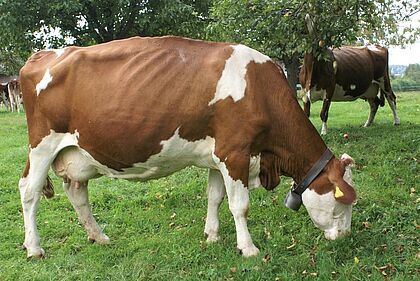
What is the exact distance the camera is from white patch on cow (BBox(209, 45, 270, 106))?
4.60 metres

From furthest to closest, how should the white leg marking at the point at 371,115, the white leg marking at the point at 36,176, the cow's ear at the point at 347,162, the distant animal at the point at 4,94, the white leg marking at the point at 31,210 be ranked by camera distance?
the distant animal at the point at 4,94
the white leg marking at the point at 371,115
the white leg marking at the point at 31,210
the white leg marking at the point at 36,176
the cow's ear at the point at 347,162

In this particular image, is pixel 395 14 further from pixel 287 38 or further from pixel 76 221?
pixel 76 221

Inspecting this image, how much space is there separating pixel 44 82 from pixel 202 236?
2.15m

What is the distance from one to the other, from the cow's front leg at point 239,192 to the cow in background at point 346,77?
500 centimetres

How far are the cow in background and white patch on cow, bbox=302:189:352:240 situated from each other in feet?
15.8

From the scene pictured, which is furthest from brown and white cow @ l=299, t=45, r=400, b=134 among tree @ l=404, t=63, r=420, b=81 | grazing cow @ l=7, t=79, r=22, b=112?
tree @ l=404, t=63, r=420, b=81

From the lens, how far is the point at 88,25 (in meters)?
15.6

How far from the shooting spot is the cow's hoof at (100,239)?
541 cm

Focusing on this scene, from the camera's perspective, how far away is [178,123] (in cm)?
465

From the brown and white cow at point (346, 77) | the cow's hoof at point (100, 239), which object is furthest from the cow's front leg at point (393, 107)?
the cow's hoof at point (100, 239)

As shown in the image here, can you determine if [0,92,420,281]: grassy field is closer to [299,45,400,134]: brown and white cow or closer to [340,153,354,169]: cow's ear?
[340,153,354,169]: cow's ear

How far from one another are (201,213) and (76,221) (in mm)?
1429

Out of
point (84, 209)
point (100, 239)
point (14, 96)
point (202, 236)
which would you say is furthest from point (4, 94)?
point (202, 236)

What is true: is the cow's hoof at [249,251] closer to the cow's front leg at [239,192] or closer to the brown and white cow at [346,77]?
the cow's front leg at [239,192]
